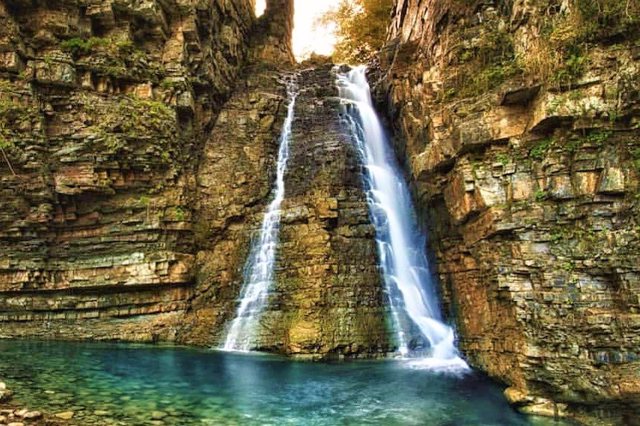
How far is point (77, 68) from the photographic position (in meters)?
15.0

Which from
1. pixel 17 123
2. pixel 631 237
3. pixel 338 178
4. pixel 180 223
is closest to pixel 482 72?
pixel 631 237

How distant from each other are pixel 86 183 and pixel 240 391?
9.13 m

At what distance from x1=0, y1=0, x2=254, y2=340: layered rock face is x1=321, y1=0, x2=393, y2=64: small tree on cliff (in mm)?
16433

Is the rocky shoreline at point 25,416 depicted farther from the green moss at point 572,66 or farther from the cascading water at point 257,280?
the green moss at point 572,66

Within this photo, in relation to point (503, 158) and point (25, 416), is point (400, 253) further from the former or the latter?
point (25, 416)

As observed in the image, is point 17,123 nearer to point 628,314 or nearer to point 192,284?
point 192,284

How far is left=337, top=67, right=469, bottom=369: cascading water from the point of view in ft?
42.3

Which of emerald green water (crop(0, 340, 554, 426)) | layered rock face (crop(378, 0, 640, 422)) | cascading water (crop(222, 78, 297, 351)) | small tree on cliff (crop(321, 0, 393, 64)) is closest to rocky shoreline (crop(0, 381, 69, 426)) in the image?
emerald green water (crop(0, 340, 554, 426))

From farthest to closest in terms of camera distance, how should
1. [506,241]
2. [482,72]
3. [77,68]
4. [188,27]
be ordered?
[188,27]
[77,68]
[482,72]
[506,241]

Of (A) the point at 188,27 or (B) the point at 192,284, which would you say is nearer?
(B) the point at 192,284

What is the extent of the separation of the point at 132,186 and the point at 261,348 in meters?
7.03

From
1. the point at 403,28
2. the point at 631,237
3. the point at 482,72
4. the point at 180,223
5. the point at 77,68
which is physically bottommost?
the point at 631,237

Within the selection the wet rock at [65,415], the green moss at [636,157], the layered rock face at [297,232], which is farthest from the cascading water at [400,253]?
the wet rock at [65,415]

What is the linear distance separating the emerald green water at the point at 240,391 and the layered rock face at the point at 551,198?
999 millimetres
